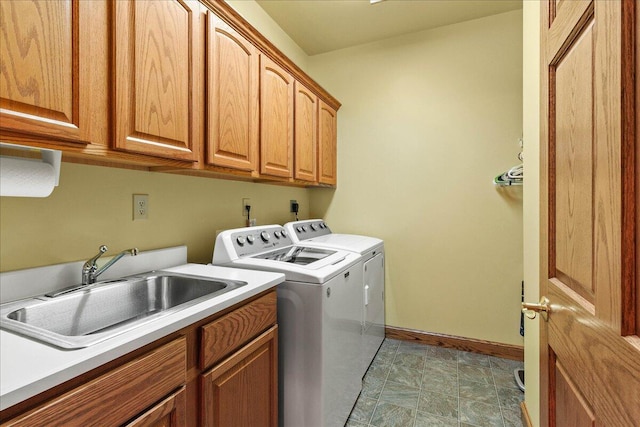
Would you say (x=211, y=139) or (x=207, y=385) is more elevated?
(x=211, y=139)

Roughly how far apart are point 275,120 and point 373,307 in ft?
5.04

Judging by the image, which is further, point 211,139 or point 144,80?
point 211,139

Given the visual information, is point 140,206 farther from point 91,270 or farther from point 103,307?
point 103,307

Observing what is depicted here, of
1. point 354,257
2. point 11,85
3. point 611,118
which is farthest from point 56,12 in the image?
point 354,257

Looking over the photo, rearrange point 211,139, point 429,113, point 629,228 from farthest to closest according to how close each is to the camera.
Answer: point 429,113 → point 211,139 → point 629,228

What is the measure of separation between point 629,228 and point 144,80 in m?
1.38

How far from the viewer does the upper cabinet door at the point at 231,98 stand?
1418 millimetres

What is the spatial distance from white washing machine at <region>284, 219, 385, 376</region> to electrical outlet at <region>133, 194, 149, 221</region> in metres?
1.00

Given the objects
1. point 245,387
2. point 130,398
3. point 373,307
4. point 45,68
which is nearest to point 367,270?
point 373,307

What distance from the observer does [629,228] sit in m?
0.50

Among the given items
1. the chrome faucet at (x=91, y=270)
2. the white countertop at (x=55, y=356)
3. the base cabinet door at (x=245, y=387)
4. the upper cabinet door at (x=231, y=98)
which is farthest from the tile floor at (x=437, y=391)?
the upper cabinet door at (x=231, y=98)

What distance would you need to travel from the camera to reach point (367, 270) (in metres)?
2.22

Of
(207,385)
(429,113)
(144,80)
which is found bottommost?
(207,385)

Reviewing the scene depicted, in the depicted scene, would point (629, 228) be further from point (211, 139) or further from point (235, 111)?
point (235, 111)
